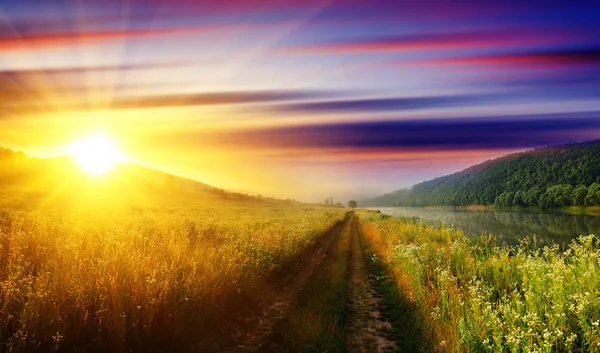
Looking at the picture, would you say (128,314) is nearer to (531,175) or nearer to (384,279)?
(384,279)

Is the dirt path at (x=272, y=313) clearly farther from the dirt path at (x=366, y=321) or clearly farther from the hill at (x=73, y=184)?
the hill at (x=73, y=184)

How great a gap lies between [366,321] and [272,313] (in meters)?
2.78

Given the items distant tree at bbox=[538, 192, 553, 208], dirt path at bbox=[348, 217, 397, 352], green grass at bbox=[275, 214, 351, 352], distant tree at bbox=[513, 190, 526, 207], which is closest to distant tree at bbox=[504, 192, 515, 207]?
distant tree at bbox=[513, 190, 526, 207]

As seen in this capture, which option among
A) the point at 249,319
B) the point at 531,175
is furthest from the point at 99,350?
the point at 531,175

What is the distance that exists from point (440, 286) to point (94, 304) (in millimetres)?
8550

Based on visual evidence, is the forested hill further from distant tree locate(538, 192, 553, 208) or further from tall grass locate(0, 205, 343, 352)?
tall grass locate(0, 205, 343, 352)

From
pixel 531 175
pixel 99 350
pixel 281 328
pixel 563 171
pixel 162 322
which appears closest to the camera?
pixel 99 350

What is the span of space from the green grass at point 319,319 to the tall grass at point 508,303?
2.04 m

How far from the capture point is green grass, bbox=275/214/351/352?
675cm

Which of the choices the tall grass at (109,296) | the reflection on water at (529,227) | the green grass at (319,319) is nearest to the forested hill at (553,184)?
the reflection on water at (529,227)

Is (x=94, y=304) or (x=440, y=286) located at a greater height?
(x=94, y=304)

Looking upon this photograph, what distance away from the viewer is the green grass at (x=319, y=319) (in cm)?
675

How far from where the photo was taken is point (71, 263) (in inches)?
268

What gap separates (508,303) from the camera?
6703mm
